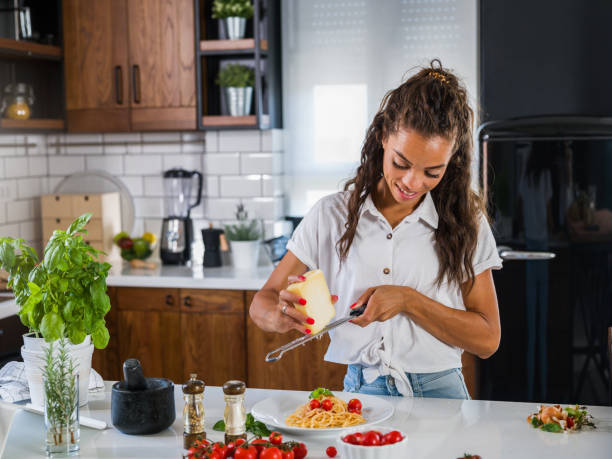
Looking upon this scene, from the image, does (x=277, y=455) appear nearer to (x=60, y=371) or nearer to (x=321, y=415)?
(x=321, y=415)

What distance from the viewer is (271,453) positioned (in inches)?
55.6

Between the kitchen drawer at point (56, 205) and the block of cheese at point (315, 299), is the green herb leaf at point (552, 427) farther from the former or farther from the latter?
the kitchen drawer at point (56, 205)

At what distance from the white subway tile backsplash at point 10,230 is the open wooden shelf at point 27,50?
0.91m

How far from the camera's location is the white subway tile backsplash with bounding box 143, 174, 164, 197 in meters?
4.34

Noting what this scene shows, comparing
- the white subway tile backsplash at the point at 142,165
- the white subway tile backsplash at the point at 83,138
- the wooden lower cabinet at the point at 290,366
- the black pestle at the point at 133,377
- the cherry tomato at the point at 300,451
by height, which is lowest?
the wooden lower cabinet at the point at 290,366

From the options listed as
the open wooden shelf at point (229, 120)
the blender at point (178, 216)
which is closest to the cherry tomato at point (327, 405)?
the open wooden shelf at point (229, 120)

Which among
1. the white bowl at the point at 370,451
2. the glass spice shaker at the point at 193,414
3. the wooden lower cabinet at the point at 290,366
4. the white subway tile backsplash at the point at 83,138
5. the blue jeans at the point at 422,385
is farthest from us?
the white subway tile backsplash at the point at 83,138

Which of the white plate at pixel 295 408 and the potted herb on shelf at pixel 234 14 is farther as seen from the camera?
the potted herb on shelf at pixel 234 14

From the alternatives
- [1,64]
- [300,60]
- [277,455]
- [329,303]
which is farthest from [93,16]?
[277,455]

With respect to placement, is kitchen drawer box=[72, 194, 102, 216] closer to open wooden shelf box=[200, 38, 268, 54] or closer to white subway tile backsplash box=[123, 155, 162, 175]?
white subway tile backsplash box=[123, 155, 162, 175]

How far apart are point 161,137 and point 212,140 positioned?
37 cm

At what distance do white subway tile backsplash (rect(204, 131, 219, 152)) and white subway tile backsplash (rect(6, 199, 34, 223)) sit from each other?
1114 millimetres

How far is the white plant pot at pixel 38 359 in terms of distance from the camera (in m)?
1.76

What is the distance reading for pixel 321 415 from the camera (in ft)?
5.50
